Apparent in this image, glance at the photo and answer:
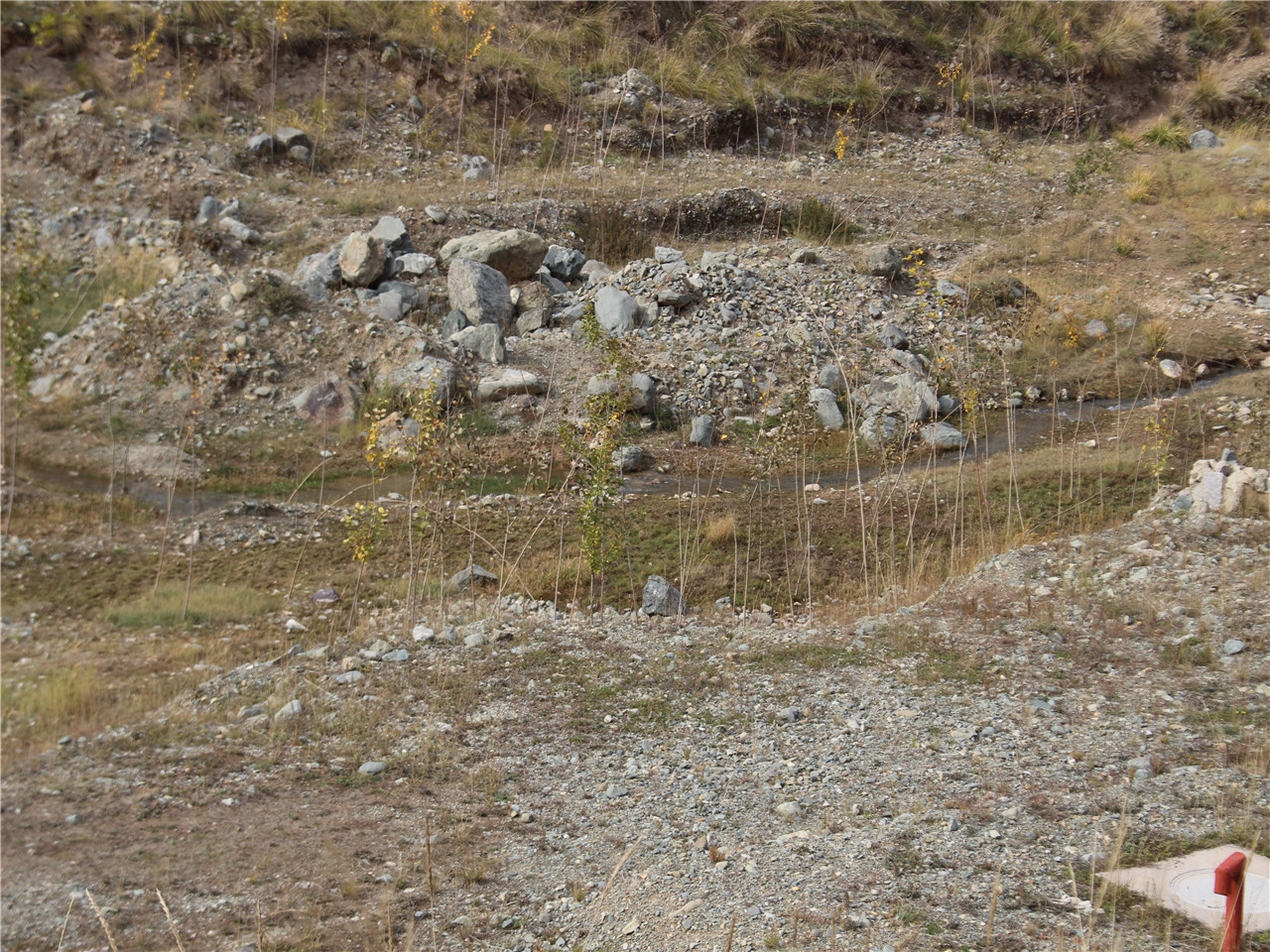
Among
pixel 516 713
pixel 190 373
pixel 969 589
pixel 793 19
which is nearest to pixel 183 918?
pixel 516 713

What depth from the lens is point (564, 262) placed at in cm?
1630

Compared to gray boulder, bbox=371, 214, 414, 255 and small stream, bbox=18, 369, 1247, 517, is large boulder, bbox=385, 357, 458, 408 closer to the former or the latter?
small stream, bbox=18, 369, 1247, 517

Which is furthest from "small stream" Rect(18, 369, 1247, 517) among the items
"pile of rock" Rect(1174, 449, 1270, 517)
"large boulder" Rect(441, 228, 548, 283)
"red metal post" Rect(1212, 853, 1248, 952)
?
"red metal post" Rect(1212, 853, 1248, 952)

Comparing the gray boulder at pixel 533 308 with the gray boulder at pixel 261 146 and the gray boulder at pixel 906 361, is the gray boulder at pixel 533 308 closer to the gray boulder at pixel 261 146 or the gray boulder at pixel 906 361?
the gray boulder at pixel 906 361

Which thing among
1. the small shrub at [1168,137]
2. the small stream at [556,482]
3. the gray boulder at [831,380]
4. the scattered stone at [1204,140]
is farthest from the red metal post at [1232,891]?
the scattered stone at [1204,140]

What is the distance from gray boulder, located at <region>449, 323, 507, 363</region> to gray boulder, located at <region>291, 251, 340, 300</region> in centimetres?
217

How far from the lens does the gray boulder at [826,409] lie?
1353 centimetres

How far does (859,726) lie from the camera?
613 cm

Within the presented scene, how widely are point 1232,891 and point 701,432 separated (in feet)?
33.3

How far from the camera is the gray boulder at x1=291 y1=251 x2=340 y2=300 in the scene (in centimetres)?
1484

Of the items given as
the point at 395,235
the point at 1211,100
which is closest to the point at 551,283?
the point at 395,235

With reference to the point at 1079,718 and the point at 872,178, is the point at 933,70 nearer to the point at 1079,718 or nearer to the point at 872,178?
the point at 872,178

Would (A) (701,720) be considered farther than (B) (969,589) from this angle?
No

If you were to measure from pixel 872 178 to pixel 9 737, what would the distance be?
18.9 meters
